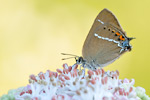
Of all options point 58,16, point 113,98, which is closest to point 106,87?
point 113,98

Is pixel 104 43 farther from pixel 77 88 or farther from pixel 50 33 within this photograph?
pixel 50 33

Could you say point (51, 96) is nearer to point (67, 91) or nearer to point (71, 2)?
point (67, 91)

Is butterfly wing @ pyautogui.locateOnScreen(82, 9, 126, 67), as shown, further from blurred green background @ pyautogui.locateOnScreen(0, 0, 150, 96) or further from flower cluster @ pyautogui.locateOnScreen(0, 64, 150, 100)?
blurred green background @ pyautogui.locateOnScreen(0, 0, 150, 96)

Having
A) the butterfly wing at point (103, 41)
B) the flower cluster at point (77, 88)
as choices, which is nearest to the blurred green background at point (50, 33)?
the butterfly wing at point (103, 41)

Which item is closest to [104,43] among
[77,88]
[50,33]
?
[77,88]

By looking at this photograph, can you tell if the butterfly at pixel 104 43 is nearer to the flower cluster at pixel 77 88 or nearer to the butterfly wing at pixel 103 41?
the butterfly wing at pixel 103 41
